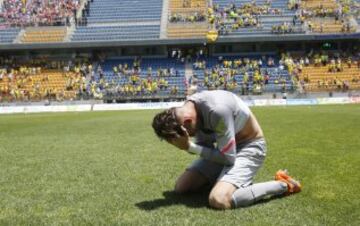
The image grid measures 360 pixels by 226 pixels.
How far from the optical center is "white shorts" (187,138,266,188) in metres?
6.84

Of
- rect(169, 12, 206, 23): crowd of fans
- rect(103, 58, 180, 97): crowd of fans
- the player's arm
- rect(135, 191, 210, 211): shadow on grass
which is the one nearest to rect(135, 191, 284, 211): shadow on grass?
rect(135, 191, 210, 211): shadow on grass

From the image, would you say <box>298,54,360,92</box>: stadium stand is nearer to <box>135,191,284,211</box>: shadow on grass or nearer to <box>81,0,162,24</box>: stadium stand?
<box>81,0,162,24</box>: stadium stand

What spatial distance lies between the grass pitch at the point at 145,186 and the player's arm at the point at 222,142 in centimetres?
64

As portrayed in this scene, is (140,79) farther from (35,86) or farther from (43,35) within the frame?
(43,35)

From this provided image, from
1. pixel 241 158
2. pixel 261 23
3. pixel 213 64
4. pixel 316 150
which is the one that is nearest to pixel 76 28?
pixel 213 64

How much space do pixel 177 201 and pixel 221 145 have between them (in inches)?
Answer: 41.6

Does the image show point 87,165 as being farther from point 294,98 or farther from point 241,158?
point 294,98

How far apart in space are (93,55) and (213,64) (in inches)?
529

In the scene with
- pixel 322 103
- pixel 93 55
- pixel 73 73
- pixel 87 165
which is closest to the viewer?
pixel 87 165

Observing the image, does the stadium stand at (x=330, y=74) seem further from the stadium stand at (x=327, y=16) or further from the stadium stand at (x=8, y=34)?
the stadium stand at (x=8, y=34)

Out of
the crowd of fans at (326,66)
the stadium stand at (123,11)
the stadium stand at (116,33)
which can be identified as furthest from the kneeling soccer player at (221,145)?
the stadium stand at (123,11)

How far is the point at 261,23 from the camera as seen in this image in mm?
57750

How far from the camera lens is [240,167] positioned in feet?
22.8

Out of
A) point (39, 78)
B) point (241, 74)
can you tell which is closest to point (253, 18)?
point (241, 74)
